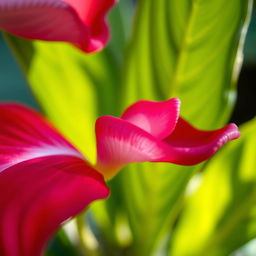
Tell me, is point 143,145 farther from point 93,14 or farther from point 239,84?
point 239,84

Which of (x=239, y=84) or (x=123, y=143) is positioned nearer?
(x=123, y=143)

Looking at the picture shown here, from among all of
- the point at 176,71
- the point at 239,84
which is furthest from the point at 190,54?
the point at 239,84

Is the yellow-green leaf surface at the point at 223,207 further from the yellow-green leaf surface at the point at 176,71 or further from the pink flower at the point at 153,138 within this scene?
the pink flower at the point at 153,138

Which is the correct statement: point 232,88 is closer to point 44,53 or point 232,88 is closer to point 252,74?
point 44,53

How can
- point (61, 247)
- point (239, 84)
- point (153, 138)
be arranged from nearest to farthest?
point (153, 138), point (61, 247), point (239, 84)

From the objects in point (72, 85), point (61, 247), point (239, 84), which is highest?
point (72, 85)

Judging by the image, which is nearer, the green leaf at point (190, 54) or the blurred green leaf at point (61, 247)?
the green leaf at point (190, 54)

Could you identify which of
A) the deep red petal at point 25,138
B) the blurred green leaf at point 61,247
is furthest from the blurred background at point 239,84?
the deep red petal at point 25,138

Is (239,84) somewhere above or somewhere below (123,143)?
below
